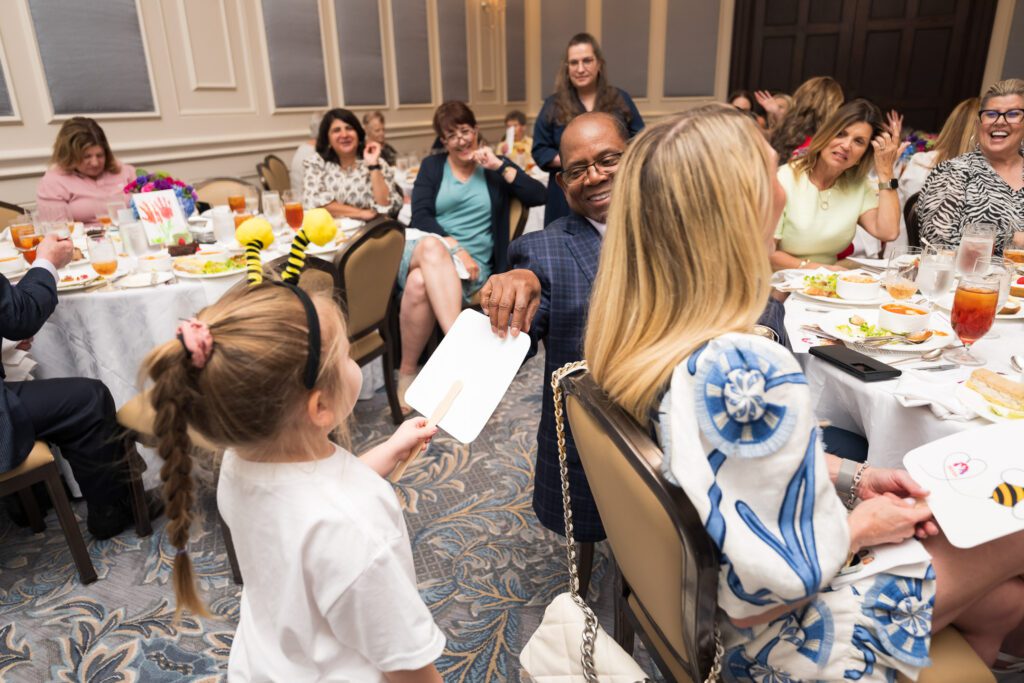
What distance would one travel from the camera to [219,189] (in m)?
3.87

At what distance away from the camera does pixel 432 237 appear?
10.0 feet

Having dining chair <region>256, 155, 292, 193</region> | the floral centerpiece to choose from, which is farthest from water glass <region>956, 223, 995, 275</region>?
dining chair <region>256, 155, 292, 193</region>

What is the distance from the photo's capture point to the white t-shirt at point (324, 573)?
31.7 inches

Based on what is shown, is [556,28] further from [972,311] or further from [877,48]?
[972,311]

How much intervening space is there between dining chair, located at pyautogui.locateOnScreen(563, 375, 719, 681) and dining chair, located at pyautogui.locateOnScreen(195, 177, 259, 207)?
351cm

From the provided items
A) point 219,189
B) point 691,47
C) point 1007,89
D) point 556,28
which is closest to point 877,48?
point 691,47

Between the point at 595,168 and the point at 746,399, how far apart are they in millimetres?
900

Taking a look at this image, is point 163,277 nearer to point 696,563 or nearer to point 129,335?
point 129,335

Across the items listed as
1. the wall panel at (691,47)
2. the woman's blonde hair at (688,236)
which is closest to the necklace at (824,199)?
the woman's blonde hair at (688,236)

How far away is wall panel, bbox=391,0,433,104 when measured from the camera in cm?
641

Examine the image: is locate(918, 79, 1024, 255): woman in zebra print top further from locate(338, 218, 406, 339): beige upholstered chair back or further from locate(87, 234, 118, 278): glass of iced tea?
locate(87, 234, 118, 278): glass of iced tea

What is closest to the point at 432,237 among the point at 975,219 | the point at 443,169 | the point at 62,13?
the point at 443,169

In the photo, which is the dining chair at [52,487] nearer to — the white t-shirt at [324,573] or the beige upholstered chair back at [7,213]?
the white t-shirt at [324,573]

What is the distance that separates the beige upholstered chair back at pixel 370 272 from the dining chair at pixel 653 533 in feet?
4.66
